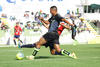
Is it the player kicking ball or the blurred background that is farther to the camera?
the blurred background

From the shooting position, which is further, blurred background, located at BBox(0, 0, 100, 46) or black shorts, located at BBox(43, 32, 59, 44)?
blurred background, located at BBox(0, 0, 100, 46)

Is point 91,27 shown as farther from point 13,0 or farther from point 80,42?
point 13,0

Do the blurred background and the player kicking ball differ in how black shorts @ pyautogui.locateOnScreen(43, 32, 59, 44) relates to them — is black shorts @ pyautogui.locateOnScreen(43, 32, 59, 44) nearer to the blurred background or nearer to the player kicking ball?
the player kicking ball

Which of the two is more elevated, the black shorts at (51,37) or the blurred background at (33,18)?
the black shorts at (51,37)

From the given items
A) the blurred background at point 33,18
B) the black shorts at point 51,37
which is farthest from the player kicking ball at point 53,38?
the blurred background at point 33,18

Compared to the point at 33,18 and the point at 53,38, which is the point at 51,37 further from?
the point at 33,18

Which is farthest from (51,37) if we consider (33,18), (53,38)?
(33,18)

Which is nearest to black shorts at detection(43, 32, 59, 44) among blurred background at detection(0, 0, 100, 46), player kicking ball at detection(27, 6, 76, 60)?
player kicking ball at detection(27, 6, 76, 60)

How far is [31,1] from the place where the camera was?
3234 cm

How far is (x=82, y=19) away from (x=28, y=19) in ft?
17.9

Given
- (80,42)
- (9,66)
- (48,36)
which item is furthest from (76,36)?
(9,66)

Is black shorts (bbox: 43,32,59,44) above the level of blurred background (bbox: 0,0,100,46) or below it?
above

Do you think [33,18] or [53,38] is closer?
[53,38]

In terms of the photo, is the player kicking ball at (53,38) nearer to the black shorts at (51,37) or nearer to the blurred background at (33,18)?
the black shorts at (51,37)
